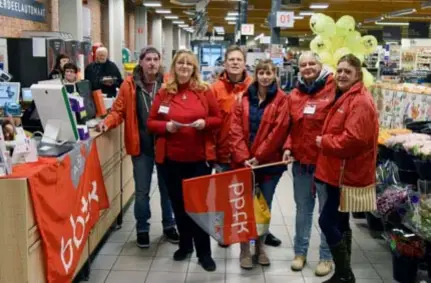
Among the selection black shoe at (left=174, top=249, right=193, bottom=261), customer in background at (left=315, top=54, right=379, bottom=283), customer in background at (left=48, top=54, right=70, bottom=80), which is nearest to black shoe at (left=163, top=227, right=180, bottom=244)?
black shoe at (left=174, top=249, right=193, bottom=261)

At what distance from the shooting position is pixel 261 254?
3941mm

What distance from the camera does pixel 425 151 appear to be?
10.9 feet

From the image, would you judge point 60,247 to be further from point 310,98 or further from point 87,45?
point 87,45

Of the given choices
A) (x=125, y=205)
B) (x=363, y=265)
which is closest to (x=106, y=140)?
(x=125, y=205)

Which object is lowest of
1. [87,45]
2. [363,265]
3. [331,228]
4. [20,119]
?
[363,265]

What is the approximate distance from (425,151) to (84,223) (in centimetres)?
222

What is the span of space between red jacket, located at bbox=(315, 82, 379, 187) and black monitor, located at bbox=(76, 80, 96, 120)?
1.92 metres

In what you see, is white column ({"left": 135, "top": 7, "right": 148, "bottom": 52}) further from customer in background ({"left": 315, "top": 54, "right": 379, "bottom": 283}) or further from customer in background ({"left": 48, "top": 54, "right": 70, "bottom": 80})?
customer in background ({"left": 315, "top": 54, "right": 379, "bottom": 283})

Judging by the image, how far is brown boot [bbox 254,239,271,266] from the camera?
3.91 metres

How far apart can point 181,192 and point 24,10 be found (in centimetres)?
701

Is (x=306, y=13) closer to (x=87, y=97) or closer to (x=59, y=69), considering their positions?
(x=59, y=69)


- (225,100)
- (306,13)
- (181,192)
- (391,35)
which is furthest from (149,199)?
(306,13)

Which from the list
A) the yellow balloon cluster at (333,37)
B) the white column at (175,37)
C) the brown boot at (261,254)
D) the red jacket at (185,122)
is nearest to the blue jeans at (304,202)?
the brown boot at (261,254)

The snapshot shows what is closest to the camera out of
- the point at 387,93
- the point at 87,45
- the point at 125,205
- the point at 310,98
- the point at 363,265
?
the point at 310,98
